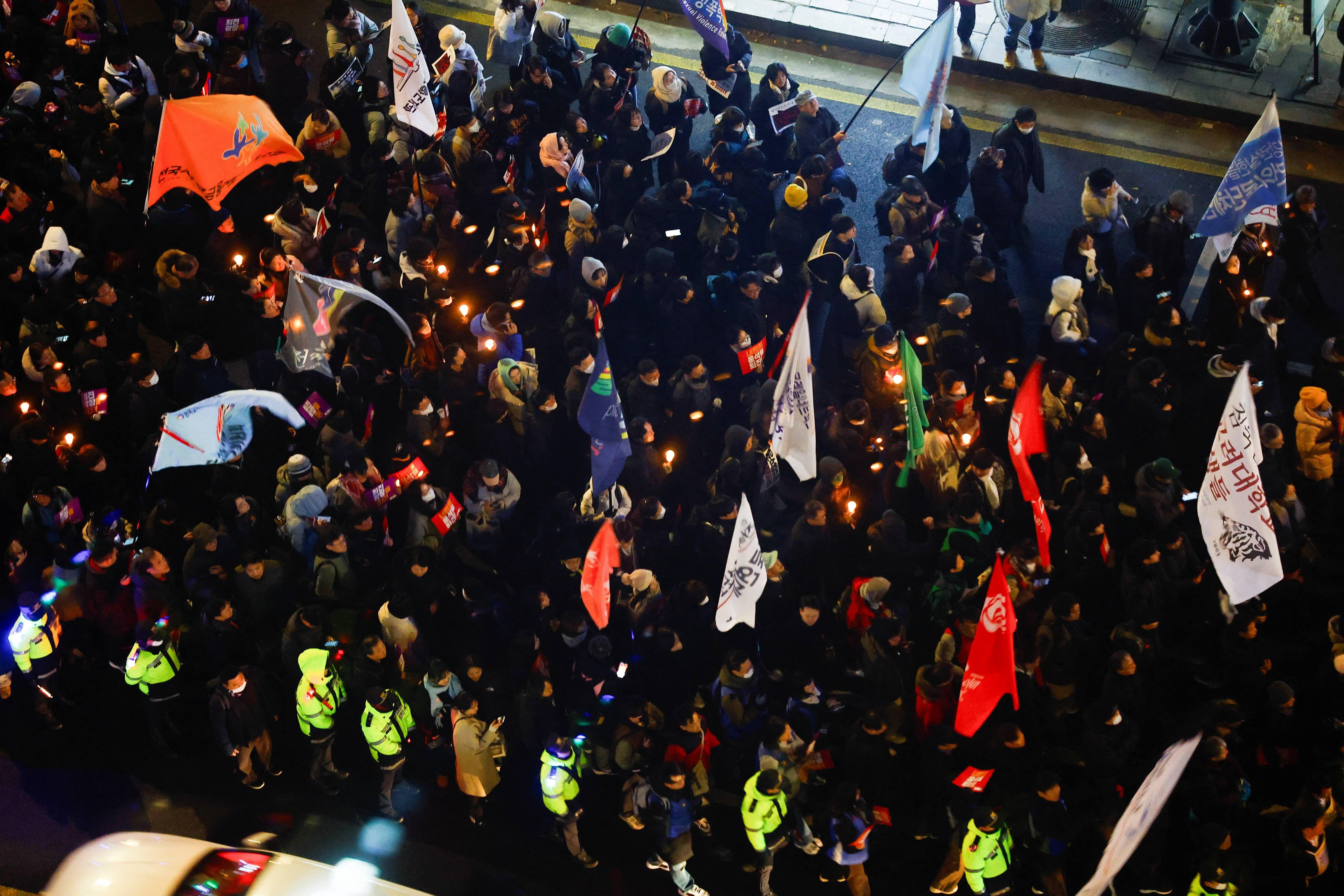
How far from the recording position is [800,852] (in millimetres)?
8367

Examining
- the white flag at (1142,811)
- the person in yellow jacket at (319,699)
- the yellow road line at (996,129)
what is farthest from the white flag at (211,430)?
the yellow road line at (996,129)

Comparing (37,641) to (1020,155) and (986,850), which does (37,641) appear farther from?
(1020,155)

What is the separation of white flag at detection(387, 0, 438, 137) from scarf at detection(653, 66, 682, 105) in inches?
96.4

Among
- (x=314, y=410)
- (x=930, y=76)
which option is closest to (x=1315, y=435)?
(x=930, y=76)

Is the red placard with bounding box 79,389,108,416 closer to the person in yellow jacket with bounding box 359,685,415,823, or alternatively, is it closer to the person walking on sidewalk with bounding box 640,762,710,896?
the person in yellow jacket with bounding box 359,685,415,823

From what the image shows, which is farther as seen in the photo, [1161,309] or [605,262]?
[605,262]

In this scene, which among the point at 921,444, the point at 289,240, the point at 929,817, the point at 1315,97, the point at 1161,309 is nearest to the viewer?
the point at 929,817

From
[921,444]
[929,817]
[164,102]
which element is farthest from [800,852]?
[164,102]

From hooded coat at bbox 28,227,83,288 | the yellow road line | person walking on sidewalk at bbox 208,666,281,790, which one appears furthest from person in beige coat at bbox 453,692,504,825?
the yellow road line

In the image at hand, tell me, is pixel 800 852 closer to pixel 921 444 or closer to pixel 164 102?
pixel 921 444

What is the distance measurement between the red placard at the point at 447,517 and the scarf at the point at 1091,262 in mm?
6053

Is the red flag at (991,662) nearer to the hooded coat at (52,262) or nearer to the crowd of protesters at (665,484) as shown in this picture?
the crowd of protesters at (665,484)

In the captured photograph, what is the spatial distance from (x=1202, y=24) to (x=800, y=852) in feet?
39.0

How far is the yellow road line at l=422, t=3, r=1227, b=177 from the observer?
13562mm
